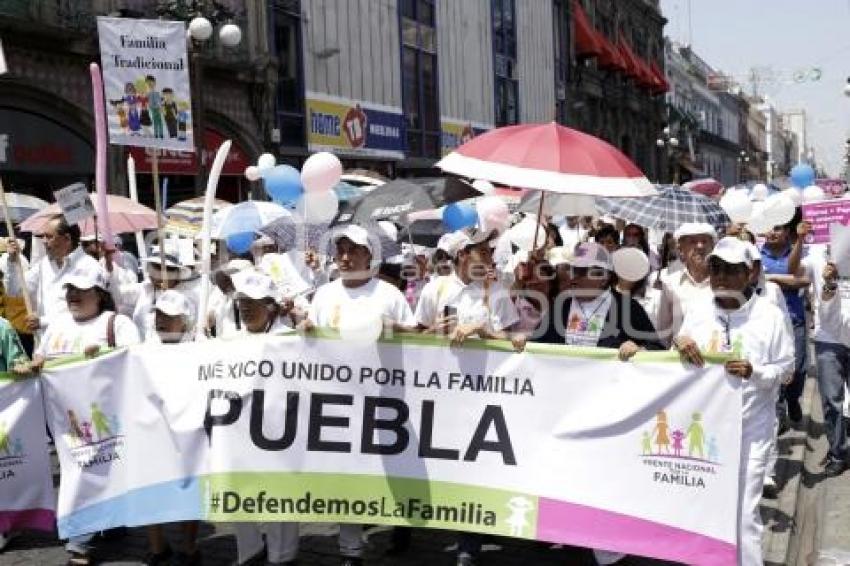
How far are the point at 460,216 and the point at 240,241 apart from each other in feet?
7.94

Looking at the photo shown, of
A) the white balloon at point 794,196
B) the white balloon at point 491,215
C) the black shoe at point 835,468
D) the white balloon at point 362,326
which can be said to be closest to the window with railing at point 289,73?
the white balloon at point 794,196

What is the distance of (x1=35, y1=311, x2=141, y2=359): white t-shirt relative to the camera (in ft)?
16.8

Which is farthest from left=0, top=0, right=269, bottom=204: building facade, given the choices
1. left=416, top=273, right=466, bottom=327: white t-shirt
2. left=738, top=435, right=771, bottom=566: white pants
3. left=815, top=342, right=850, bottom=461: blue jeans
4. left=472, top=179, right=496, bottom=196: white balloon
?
left=738, top=435, right=771, bottom=566: white pants

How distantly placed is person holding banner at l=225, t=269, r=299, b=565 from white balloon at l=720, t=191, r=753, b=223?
4277 millimetres

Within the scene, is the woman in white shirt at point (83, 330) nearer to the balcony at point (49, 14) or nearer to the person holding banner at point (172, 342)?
the person holding banner at point (172, 342)

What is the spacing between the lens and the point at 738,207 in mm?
7660

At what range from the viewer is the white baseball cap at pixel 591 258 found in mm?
4922

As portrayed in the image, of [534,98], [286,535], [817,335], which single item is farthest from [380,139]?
[286,535]

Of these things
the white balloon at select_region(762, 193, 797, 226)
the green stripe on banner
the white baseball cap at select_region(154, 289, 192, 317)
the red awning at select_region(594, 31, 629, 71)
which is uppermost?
the red awning at select_region(594, 31, 629, 71)

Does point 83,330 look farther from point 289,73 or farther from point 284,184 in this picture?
point 289,73

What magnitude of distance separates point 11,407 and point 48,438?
265 millimetres

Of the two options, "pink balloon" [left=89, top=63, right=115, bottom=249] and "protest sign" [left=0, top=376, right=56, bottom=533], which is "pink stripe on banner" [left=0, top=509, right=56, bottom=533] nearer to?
"protest sign" [left=0, top=376, right=56, bottom=533]

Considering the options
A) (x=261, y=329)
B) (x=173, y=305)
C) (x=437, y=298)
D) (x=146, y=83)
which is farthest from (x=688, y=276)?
(x=146, y=83)

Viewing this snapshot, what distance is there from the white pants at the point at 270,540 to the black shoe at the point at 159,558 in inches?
15.8
